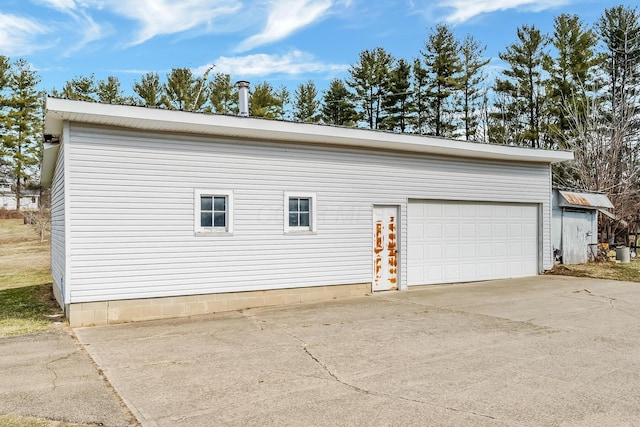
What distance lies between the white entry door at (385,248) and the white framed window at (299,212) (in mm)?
1621

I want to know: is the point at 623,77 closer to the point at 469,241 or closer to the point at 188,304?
the point at 469,241

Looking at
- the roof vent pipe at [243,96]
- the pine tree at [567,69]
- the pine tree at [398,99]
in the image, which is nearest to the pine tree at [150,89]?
the pine tree at [398,99]

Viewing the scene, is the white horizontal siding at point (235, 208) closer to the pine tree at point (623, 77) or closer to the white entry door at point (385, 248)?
the white entry door at point (385, 248)

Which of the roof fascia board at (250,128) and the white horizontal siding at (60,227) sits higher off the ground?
the roof fascia board at (250,128)

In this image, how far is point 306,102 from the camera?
1272 inches

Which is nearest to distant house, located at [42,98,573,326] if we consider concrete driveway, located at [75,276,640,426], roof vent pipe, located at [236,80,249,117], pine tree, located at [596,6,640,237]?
concrete driveway, located at [75,276,640,426]

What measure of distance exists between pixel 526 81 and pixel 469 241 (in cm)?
1941

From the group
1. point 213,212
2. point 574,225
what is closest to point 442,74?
point 574,225

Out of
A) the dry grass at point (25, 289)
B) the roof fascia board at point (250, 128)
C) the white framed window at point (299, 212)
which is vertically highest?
the roof fascia board at point (250, 128)

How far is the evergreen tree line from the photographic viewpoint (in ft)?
82.7

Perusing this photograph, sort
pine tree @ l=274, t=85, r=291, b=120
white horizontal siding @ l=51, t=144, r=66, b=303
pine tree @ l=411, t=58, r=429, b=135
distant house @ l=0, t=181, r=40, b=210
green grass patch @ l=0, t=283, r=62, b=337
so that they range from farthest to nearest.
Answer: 1. distant house @ l=0, t=181, r=40, b=210
2. pine tree @ l=274, t=85, r=291, b=120
3. pine tree @ l=411, t=58, r=429, b=135
4. white horizontal siding @ l=51, t=144, r=66, b=303
5. green grass patch @ l=0, t=283, r=62, b=337

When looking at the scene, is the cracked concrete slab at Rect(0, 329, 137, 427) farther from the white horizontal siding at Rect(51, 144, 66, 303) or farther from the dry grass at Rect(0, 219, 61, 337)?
the white horizontal siding at Rect(51, 144, 66, 303)

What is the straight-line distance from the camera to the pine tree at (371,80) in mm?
29266

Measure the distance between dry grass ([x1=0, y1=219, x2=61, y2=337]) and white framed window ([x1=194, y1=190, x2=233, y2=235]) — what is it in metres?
2.90
